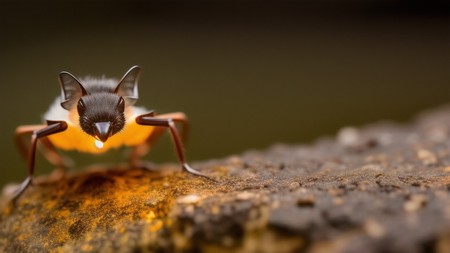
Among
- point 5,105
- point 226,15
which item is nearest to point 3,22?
point 5,105

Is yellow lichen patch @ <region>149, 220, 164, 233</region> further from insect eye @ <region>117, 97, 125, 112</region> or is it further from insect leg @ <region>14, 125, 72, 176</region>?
insect leg @ <region>14, 125, 72, 176</region>

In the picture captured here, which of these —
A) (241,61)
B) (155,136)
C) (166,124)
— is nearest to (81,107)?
(166,124)

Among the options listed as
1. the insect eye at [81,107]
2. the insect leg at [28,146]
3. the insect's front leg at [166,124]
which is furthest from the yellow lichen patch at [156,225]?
the insect leg at [28,146]

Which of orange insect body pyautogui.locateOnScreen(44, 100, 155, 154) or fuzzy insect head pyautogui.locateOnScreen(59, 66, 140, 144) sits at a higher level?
fuzzy insect head pyautogui.locateOnScreen(59, 66, 140, 144)

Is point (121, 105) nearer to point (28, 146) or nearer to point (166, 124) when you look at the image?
point (166, 124)

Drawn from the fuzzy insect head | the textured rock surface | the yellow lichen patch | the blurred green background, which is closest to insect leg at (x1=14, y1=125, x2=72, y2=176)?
the textured rock surface

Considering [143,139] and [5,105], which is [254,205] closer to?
[143,139]
